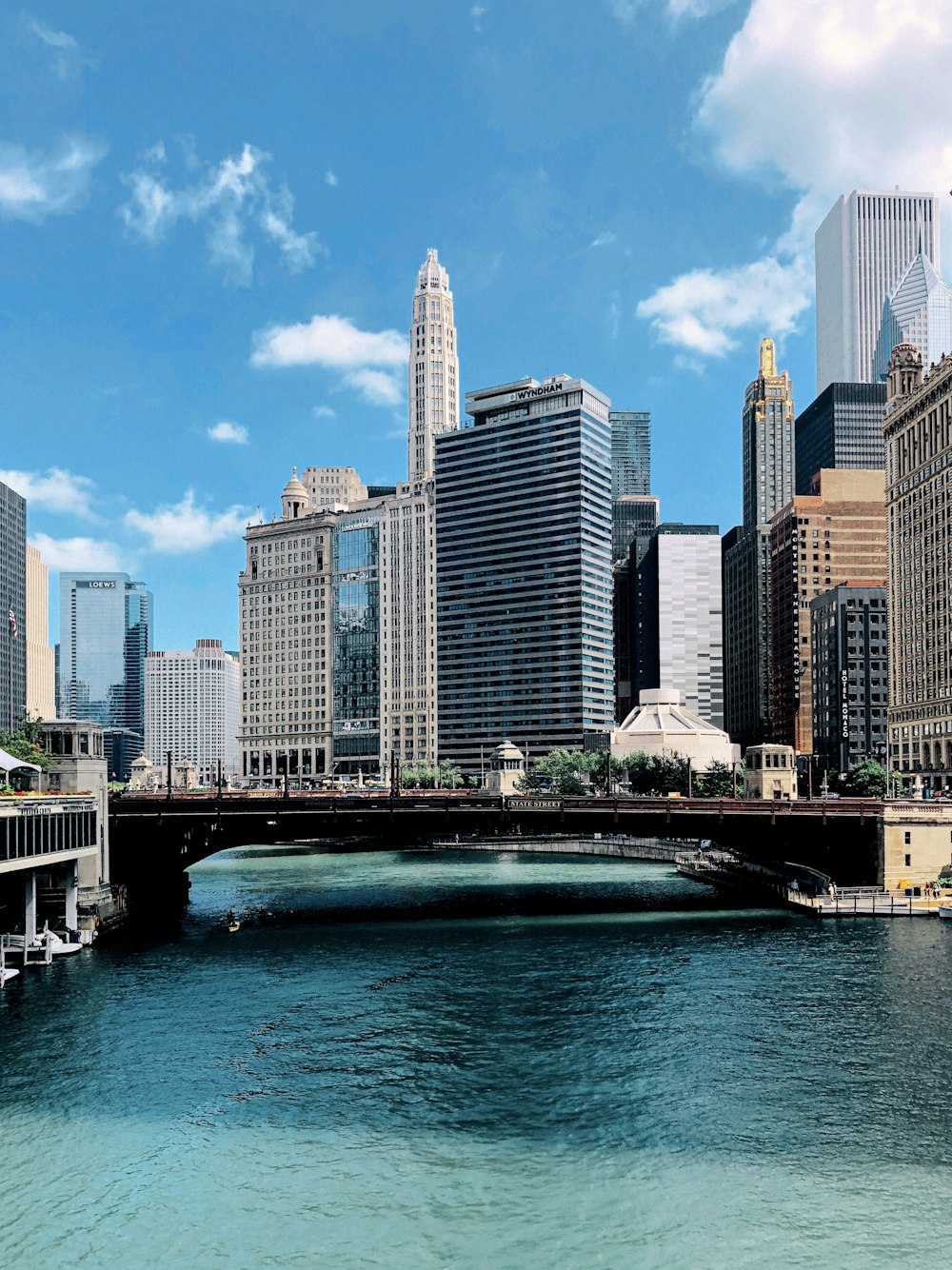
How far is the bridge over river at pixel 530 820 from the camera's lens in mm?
125562

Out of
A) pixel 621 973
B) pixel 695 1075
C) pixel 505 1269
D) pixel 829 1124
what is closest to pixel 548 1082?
pixel 695 1075

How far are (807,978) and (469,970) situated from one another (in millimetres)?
25363

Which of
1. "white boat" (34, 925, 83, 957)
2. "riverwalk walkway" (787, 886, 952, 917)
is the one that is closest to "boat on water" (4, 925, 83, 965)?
"white boat" (34, 925, 83, 957)

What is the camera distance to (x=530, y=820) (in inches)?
5177

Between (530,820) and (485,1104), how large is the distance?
7268cm

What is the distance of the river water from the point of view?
45062mm

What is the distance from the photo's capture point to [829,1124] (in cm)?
5584

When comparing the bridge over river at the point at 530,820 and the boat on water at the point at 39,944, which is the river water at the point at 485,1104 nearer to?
the boat on water at the point at 39,944

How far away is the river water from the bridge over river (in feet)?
72.5

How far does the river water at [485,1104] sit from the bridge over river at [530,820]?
72.5 ft

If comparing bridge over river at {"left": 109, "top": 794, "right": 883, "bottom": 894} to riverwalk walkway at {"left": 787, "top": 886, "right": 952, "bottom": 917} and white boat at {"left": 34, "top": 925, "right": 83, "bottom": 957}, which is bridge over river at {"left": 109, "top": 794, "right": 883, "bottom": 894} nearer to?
riverwalk walkway at {"left": 787, "top": 886, "right": 952, "bottom": 917}

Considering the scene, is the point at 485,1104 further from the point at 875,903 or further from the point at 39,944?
the point at 875,903

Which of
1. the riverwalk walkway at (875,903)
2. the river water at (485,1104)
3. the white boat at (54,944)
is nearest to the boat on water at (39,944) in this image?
the white boat at (54,944)

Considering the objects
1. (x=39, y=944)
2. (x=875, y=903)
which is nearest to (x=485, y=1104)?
(x=39, y=944)
